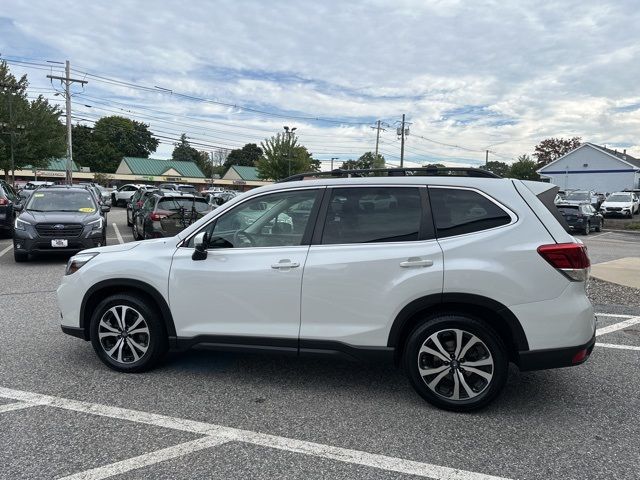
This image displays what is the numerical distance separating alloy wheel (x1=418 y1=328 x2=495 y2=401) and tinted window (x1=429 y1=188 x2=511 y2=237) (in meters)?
0.77

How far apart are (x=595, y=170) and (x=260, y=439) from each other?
6100 cm

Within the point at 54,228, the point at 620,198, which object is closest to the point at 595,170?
the point at 620,198

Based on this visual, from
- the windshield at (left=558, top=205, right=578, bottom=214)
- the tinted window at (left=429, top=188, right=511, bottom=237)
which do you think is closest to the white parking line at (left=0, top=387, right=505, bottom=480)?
the tinted window at (left=429, top=188, right=511, bottom=237)

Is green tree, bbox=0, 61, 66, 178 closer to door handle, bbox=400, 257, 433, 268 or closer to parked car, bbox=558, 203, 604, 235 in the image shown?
parked car, bbox=558, 203, 604, 235

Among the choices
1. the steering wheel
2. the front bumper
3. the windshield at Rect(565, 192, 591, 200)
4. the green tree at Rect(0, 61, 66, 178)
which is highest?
the green tree at Rect(0, 61, 66, 178)

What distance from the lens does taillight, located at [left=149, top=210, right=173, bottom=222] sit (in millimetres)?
12102

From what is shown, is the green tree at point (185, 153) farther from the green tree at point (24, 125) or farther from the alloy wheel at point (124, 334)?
the alloy wheel at point (124, 334)

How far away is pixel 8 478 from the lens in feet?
8.95

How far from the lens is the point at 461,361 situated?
3.58 m

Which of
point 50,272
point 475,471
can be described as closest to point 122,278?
point 475,471

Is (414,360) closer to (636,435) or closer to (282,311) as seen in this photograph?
(282,311)

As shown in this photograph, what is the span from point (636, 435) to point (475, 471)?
1.34 metres

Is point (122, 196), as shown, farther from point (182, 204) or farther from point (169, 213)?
point (169, 213)

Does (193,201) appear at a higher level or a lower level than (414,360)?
higher
